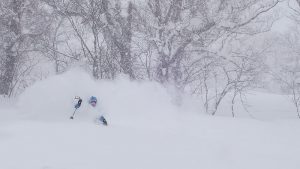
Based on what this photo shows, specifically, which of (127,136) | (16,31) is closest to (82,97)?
(127,136)

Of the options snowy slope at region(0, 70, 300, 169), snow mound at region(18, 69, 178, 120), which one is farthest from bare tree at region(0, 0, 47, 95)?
snow mound at region(18, 69, 178, 120)

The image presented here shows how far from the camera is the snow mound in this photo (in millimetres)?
9844

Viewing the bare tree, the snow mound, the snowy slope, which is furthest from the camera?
the bare tree

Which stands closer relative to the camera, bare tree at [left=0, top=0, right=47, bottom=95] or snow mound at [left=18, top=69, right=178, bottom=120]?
snow mound at [left=18, top=69, right=178, bottom=120]

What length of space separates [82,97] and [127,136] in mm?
2656

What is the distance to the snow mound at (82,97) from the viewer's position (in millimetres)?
9844

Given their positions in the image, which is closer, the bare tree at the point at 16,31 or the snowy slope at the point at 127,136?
the snowy slope at the point at 127,136

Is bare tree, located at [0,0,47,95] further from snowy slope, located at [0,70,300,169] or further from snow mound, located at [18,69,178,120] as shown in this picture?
snow mound, located at [18,69,178,120]

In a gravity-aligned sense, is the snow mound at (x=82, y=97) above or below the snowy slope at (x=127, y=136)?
above

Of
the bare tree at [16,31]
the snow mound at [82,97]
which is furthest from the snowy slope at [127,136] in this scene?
the bare tree at [16,31]

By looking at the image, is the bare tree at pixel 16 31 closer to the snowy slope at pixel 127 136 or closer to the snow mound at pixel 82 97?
the snowy slope at pixel 127 136

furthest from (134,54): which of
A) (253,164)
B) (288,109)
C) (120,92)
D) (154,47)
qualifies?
(288,109)

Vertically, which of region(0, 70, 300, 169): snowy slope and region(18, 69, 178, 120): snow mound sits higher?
region(18, 69, 178, 120): snow mound

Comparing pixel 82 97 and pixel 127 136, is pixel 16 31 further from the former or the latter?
pixel 127 136
